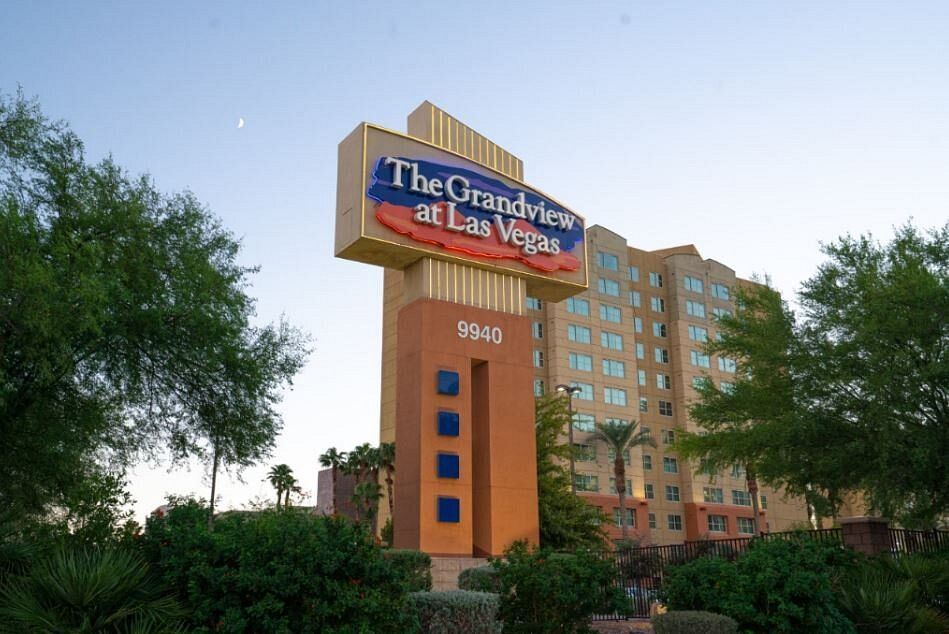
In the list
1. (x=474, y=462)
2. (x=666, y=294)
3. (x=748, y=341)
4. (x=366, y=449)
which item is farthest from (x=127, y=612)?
(x=666, y=294)

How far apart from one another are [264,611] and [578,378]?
7018 cm

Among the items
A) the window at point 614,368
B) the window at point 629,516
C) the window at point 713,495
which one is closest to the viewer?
the window at point 629,516

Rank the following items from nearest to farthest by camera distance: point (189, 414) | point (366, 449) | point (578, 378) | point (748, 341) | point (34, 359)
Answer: point (34, 359) < point (189, 414) < point (748, 341) < point (366, 449) < point (578, 378)

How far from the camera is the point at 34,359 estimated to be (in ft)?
62.6

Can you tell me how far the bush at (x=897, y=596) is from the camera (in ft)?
59.3

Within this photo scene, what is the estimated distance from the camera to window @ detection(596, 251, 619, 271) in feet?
283

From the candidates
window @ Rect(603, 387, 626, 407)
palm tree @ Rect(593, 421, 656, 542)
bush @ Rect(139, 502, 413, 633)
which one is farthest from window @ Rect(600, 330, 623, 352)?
bush @ Rect(139, 502, 413, 633)

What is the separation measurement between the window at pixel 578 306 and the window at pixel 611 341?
9.44 ft

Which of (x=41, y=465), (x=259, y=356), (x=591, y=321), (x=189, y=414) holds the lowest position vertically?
(x=41, y=465)

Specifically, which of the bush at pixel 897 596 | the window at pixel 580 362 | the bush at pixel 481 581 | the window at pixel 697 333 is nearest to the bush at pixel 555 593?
the bush at pixel 481 581

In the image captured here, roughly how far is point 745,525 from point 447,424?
6697 cm

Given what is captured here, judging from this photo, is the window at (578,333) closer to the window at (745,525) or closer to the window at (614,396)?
the window at (614,396)

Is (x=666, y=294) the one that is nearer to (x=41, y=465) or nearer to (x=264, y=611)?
(x=41, y=465)

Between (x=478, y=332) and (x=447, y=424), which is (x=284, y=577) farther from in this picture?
(x=478, y=332)
